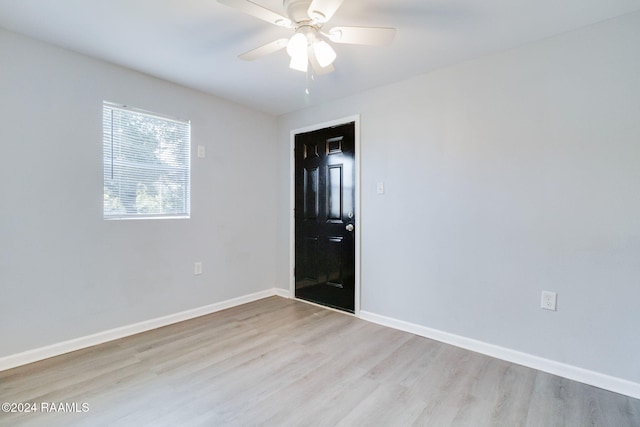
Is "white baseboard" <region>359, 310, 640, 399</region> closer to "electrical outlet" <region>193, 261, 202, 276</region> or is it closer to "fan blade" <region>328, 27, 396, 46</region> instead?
"electrical outlet" <region>193, 261, 202, 276</region>

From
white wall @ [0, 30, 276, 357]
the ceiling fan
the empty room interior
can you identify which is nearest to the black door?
the empty room interior

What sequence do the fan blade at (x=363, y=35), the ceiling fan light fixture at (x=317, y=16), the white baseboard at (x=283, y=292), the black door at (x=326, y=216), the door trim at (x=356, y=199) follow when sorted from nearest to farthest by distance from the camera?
the ceiling fan light fixture at (x=317, y=16) < the fan blade at (x=363, y=35) < the door trim at (x=356, y=199) < the black door at (x=326, y=216) < the white baseboard at (x=283, y=292)

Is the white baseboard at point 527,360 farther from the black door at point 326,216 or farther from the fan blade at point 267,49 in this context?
the fan blade at point 267,49

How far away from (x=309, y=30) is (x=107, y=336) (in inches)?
109

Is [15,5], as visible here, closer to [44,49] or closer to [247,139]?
[44,49]

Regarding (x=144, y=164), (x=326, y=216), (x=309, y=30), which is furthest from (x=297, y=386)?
(x=144, y=164)

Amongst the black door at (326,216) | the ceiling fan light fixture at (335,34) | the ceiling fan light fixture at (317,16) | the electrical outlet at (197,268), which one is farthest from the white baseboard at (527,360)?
the ceiling fan light fixture at (317,16)

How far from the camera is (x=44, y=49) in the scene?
2.24 m

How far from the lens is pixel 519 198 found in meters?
2.26

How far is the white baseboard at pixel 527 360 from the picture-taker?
1910 millimetres

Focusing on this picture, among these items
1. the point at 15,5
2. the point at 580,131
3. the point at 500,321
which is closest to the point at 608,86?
the point at 580,131

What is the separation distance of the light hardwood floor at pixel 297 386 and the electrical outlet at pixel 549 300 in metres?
0.45

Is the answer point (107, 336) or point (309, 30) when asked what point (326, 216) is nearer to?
point (309, 30)

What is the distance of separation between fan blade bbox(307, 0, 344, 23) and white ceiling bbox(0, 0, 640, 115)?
32 cm
